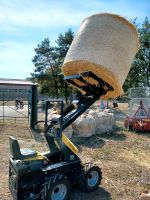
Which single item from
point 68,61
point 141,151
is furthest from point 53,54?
point 68,61

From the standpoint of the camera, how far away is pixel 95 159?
30.5ft

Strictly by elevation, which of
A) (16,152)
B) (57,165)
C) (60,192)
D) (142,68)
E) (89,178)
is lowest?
(60,192)

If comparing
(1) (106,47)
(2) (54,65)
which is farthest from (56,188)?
(2) (54,65)

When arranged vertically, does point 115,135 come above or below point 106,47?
below

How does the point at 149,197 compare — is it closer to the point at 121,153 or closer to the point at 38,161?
the point at 38,161

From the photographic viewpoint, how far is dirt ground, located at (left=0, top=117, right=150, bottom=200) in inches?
262

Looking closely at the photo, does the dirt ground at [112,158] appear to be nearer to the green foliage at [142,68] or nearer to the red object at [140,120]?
the red object at [140,120]

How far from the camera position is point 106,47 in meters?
5.85

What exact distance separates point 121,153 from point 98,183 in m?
3.75

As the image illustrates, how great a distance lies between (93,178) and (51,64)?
35.5 meters

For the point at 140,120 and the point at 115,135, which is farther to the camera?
the point at 140,120

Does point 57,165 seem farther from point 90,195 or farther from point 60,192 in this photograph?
point 90,195

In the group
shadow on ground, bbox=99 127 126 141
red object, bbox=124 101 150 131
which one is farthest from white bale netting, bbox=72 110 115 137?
red object, bbox=124 101 150 131

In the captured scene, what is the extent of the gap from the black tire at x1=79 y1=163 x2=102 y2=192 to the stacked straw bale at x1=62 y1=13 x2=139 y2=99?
72.6 inches
